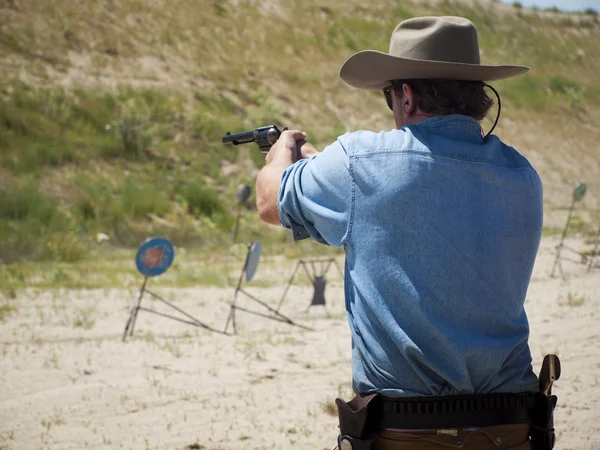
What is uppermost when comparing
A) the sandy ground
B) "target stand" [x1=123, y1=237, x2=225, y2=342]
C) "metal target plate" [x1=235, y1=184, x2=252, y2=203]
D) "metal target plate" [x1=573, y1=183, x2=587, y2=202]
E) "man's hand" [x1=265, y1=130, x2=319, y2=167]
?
"metal target plate" [x1=573, y1=183, x2=587, y2=202]

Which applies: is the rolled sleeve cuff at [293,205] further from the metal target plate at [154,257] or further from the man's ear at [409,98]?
the metal target plate at [154,257]

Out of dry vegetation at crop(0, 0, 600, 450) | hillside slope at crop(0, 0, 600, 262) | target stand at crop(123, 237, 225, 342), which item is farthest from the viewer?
hillside slope at crop(0, 0, 600, 262)

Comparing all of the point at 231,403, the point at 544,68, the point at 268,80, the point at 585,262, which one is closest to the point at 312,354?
the point at 231,403

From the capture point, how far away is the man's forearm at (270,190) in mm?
2051

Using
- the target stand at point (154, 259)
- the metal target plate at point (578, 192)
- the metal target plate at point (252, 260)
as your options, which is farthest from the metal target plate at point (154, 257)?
the metal target plate at point (578, 192)

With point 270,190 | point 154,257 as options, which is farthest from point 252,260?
point 270,190

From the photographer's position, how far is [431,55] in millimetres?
1908

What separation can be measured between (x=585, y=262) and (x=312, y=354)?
23.4 ft

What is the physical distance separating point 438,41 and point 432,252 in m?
0.54

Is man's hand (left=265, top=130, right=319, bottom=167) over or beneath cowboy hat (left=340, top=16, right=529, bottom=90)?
beneath

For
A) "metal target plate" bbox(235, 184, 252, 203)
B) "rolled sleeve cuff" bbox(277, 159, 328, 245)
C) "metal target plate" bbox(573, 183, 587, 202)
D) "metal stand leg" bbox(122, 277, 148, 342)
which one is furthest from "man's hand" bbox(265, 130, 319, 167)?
"metal target plate" bbox(573, 183, 587, 202)

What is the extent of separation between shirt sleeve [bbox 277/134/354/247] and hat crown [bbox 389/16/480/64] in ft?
0.91

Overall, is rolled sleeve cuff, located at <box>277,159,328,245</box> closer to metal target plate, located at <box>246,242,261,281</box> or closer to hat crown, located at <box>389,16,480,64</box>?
hat crown, located at <box>389,16,480,64</box>

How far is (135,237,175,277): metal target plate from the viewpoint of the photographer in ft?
25.6
